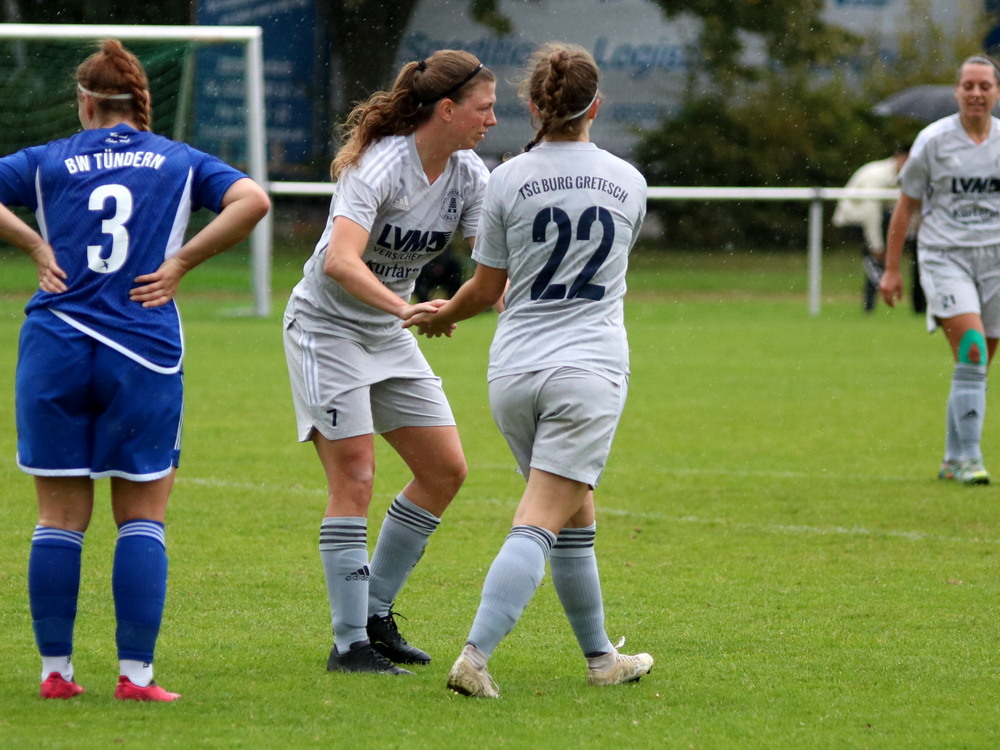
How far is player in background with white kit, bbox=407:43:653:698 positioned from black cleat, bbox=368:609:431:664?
A: 57 cm

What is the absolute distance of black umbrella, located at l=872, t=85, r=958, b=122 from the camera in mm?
21188

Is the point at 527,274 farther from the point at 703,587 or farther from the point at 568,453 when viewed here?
the point at 703,587

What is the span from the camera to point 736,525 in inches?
282

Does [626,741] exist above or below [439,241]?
below

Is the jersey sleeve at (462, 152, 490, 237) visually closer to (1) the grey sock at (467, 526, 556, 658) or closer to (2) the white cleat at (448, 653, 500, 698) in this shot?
(1) the grey sock at (467, 526, 556, 658)

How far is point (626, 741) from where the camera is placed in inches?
149

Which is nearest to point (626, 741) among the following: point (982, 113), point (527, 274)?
point (527, 274)

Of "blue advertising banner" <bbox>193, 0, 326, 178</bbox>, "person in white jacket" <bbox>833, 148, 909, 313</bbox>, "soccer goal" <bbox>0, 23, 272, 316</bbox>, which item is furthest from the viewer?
"blue advertising banner" <bbox>193, 0, 326, 178</bbox>

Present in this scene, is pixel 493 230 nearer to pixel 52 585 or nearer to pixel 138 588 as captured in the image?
pixel 138 588

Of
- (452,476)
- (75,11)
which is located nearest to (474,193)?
(452,476)

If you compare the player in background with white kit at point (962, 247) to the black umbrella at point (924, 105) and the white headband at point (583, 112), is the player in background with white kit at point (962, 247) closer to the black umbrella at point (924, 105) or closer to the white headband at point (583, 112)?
the white headband at point (583, 112)

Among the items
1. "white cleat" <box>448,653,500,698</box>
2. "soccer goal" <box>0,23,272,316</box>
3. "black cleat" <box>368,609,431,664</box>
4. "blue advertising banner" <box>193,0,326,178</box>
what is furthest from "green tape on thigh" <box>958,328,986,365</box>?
"blue advertising banner" <box>193,0,326,178</box>

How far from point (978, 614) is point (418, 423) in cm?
210

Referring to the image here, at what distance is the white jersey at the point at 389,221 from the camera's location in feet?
14.7
